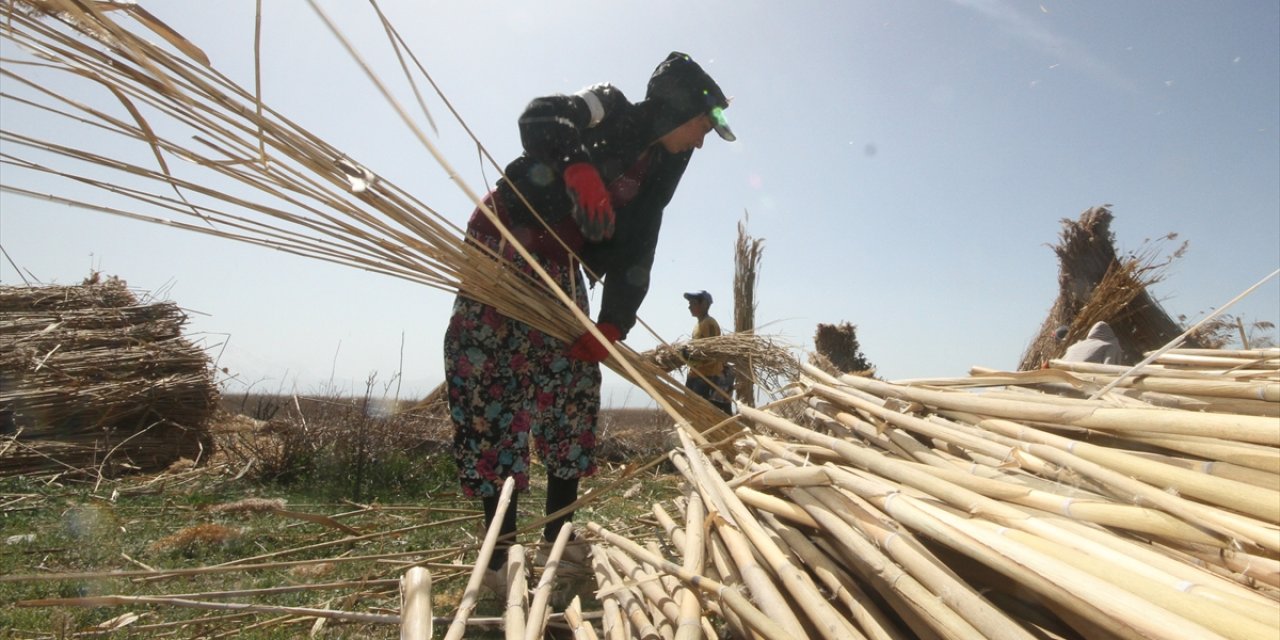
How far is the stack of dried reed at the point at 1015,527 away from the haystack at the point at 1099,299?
5.67m

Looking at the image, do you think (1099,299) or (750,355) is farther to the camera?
(1099,299)

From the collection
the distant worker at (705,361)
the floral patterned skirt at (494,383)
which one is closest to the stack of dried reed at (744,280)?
the distant worker at (705,361)

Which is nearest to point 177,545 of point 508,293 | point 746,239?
point 508,293

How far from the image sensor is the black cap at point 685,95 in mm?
2045

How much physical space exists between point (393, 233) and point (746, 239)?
556 centimetres

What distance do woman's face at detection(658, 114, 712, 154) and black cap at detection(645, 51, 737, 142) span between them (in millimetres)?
17

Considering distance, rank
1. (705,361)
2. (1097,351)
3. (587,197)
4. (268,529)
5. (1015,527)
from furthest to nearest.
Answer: (1097,351), (705,361), (268,529), (587,197), (1015,527)

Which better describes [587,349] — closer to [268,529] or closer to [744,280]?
[268,529]

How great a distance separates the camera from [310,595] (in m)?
1.78

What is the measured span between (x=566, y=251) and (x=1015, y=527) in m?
1.46

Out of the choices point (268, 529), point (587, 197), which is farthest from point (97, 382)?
point (587, 197)

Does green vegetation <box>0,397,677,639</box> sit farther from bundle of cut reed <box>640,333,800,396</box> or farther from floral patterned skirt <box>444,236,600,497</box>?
bundle of cut reed <box>640,333,800,396</box>

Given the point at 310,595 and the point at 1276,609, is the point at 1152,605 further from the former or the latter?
the point at 310,595

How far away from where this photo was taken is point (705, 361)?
425 centimetres
